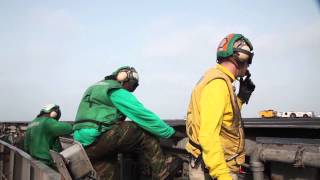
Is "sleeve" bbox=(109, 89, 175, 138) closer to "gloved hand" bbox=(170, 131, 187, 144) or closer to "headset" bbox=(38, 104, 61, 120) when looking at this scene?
"gloved hand" bbox=(170, 131, 187, 144)

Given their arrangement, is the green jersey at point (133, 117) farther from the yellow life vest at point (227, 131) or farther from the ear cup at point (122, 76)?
the yellow life vest at point (227, 131)

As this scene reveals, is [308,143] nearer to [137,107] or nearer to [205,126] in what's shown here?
[205,126]

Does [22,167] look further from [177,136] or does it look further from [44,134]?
[177,136]

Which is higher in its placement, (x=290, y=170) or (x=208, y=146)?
(x=208, y=146)

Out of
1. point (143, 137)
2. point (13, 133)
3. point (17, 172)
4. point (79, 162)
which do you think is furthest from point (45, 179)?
point (13, 133)

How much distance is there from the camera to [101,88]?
15.0 ft

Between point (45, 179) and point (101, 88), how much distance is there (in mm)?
1452

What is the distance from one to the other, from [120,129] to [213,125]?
1.87 m

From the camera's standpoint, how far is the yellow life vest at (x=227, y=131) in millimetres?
2982

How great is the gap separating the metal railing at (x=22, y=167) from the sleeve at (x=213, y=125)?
4.54 feet

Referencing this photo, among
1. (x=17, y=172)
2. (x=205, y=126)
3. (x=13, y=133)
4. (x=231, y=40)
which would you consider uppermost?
(x=231, y=40)

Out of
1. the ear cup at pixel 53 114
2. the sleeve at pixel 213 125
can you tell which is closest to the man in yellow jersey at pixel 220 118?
→ the sleeve at pixel 213 125

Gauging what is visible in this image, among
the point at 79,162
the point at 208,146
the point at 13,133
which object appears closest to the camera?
the point at 208,146

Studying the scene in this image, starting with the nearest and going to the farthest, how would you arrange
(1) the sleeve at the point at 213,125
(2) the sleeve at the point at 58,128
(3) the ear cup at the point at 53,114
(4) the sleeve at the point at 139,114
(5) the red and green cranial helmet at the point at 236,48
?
(1) the sleeve at the point at 213,125
(5) the red and green cranial helmet at the point at 236,48
(4) the sleeve at the point at 139,114
(2) the sleeve at the point at 58,128
(3) the ear cup at the point at 53,114
